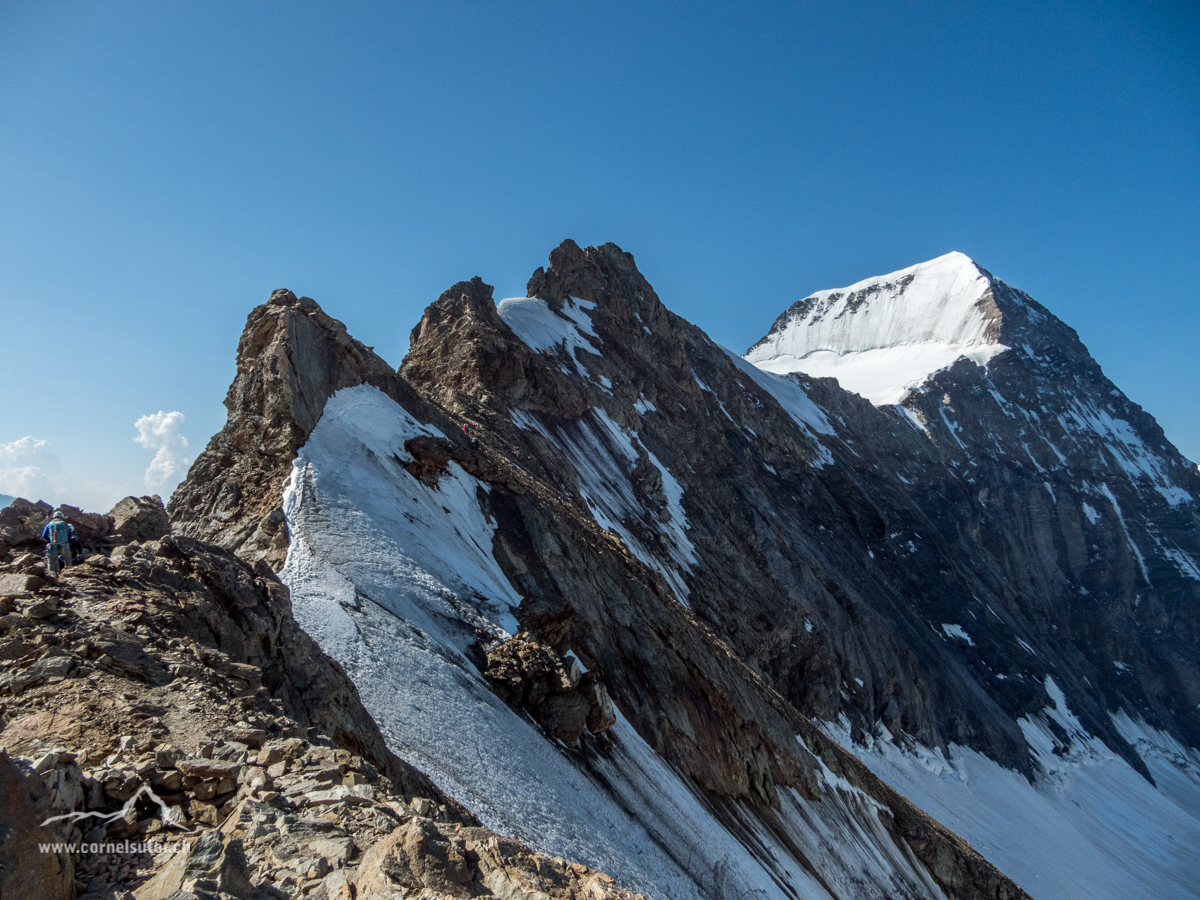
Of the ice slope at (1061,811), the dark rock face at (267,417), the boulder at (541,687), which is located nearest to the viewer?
the boulder at (541,687)

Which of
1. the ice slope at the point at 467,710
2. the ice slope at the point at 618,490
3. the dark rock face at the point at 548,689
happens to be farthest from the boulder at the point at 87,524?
the ice slope at the point at 618,490

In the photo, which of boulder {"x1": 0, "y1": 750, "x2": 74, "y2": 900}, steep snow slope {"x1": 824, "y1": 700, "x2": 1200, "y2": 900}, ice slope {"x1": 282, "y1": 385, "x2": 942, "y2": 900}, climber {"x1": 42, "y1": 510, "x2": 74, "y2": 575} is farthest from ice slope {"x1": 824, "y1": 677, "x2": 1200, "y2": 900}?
boulder {"x1": 0, "y1": 750, "x2": 74, "y2": 900}

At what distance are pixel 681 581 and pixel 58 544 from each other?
3169 cm

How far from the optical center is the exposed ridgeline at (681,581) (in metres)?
13.9

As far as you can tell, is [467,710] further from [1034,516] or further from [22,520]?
[1034,516]

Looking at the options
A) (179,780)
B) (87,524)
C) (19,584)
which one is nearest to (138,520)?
(87,524)

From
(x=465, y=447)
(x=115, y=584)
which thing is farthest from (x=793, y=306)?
(x=115, y=584)

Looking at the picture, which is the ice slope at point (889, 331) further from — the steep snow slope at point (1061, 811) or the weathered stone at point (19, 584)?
the weathered stone at point (19, 584)

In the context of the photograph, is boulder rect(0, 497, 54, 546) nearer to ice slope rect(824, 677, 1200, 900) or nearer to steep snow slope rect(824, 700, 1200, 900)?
ice slope rect(824, 677, 1200, 900)

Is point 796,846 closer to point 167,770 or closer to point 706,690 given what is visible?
point 706,690

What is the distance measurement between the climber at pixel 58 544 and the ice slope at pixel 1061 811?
39081 mm

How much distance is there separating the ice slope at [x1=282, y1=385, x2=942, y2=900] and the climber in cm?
439

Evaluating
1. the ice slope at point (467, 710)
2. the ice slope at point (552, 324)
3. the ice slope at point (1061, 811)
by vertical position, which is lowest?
the ice slope at point (1061, 811)

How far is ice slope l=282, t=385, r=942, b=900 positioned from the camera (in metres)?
11.3
